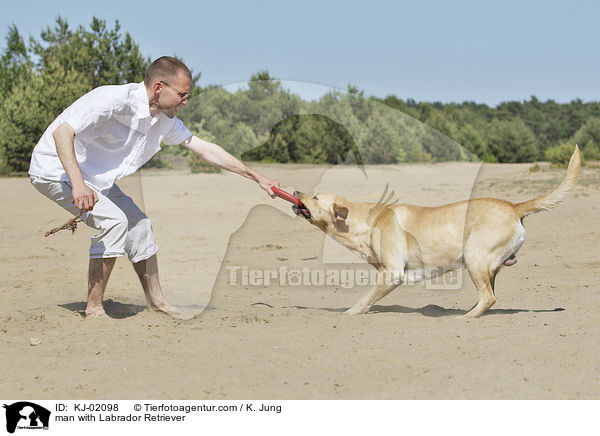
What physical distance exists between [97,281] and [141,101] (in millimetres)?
1606

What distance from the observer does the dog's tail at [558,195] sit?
5.17 meters

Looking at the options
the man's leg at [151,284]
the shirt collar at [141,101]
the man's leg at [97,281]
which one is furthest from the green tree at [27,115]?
the shirt collar at [141,101]

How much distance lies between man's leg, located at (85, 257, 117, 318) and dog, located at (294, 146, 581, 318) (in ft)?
5.97

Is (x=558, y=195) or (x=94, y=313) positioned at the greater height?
(x=558, y=195)

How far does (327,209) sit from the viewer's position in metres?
5.62

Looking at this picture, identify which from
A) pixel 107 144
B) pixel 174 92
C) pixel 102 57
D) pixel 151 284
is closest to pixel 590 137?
pixel 102 57

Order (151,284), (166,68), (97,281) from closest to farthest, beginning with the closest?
(166,68) < (97,281) < (151,284)

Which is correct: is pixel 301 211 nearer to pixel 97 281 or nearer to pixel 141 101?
pixel 141 101

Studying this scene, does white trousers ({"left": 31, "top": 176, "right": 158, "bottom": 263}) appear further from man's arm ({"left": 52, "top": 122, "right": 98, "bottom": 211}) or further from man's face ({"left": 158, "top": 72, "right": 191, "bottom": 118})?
man's face ({"left": 158, "top": 72, "right": 191, "bottom": 118})
